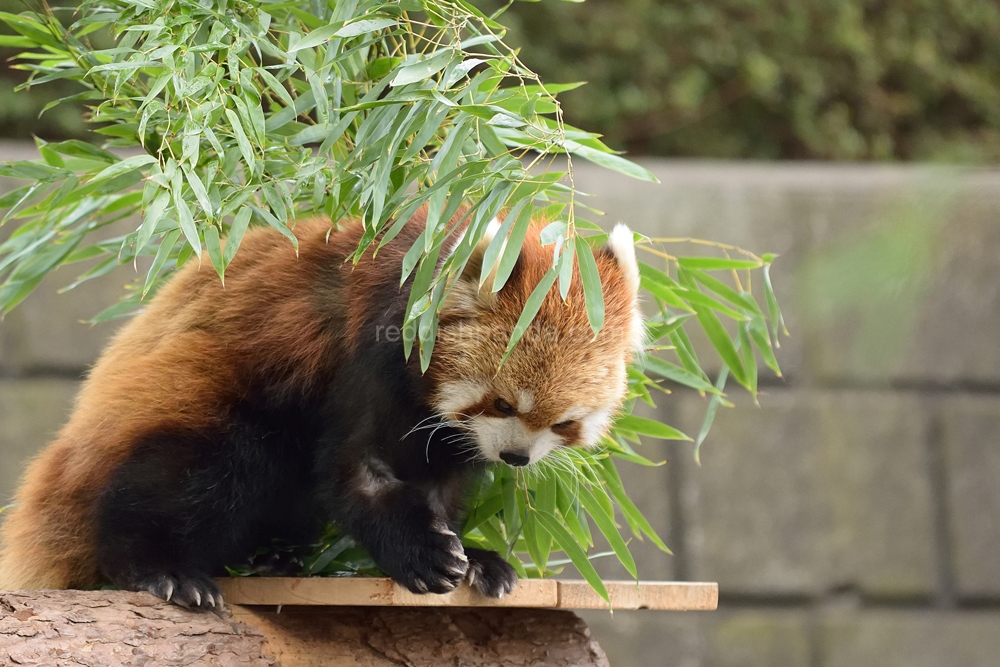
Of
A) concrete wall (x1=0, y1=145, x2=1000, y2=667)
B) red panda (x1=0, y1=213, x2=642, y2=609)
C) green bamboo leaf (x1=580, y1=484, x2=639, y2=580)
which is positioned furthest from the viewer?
concrete wall (x1=0, y1=145, x2=1000, y2=667)

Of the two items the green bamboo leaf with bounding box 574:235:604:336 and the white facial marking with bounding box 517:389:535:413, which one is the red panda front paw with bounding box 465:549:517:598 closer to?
the white facial marking with bounding box 517:389:535:413

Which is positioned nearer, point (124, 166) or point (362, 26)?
point (362, 26)

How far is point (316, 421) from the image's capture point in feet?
6.30

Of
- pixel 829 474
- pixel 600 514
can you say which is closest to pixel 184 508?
pixel 600 514

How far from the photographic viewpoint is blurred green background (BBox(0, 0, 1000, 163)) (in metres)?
4.25

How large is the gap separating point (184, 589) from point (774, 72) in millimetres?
3434

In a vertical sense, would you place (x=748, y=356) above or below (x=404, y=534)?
below

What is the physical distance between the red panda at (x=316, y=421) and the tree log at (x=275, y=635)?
0.24 ft

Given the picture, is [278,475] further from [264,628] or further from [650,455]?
[650,455]

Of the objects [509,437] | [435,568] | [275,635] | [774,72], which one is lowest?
[774,72]

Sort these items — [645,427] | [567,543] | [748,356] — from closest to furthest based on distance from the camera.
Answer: [567,543] → [645,427] → [748,356]

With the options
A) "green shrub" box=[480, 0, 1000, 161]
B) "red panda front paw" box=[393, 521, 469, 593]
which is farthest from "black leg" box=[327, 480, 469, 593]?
"green shrub" box=[480, 0, 1000, 161]

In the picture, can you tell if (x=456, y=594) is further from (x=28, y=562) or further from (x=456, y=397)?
(x=28, y=562)

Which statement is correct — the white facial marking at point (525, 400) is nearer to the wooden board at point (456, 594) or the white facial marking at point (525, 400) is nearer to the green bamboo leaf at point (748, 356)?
the wooden board at point (456, 594)
